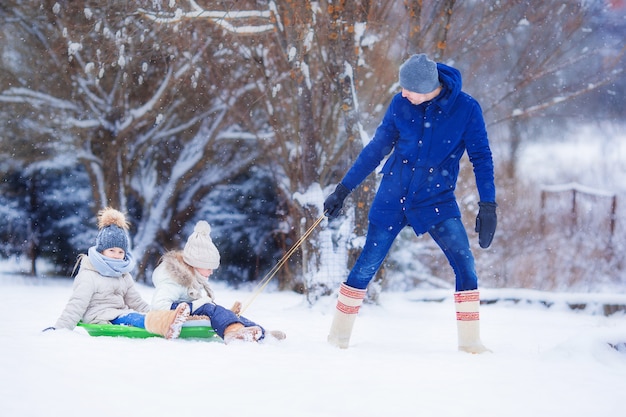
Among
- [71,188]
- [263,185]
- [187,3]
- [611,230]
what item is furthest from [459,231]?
[611,230]

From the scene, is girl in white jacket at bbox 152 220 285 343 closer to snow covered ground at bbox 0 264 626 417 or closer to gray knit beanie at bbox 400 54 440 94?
snow covered ground at bbox 0 264 626 417

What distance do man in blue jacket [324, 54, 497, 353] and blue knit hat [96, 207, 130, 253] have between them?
159cm

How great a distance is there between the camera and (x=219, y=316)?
14.0ft

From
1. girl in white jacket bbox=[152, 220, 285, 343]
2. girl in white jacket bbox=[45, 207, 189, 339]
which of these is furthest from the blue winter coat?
girl in white jacket bbox=[45, 207, 189, 339]

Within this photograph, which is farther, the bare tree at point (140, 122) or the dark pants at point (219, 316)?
the bare tree at point (140, 122)

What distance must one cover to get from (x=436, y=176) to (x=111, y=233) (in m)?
2.16

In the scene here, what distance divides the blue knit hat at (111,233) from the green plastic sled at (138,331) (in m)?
0.59

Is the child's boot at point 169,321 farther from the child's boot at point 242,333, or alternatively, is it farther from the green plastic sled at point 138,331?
the child's boot at point 242,333

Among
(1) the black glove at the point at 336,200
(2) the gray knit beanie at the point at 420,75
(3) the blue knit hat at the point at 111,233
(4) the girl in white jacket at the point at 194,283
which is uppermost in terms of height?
(2) the gray knit beanie at the point at 420,75

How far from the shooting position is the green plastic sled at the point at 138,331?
14.0 ft

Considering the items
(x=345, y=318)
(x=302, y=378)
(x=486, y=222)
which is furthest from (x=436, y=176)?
(x=302, y=378)

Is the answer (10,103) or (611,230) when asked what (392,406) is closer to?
(10,103)

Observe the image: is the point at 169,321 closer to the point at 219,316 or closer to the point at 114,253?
the point at 219,316

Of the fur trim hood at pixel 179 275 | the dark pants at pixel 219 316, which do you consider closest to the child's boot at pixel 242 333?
the dark pants at pixel 219 316
